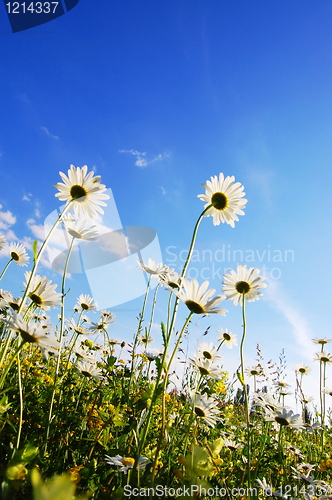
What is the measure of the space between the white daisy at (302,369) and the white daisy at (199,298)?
3910 mm

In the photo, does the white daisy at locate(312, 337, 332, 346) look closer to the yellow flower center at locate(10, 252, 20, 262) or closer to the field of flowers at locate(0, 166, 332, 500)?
the field of flowers at locate(0, 166, 332, 500)

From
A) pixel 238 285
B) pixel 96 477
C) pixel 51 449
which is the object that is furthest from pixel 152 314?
pixel 96 477

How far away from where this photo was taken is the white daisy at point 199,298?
160 centimetres

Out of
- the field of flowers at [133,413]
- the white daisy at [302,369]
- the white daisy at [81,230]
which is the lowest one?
the field of flowers at [133,413]

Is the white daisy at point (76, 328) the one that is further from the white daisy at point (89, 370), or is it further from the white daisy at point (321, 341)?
the white daisy at point (321, 341)

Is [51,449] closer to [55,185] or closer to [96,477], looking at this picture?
[96,477]

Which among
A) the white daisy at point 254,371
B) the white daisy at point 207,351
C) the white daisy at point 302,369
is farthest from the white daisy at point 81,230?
the white daisy at point 302,369

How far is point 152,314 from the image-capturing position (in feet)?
10.5

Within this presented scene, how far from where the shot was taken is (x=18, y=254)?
3449 millimetres

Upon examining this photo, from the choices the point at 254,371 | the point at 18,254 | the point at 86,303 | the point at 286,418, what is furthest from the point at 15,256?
the point at 254,371

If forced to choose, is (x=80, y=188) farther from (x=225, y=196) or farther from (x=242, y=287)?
(x=242, y=287)

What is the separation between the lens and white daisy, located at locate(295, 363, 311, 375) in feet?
15.5

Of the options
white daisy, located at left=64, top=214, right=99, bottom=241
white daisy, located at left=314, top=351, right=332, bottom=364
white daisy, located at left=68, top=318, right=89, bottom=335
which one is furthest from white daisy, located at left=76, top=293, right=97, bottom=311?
white daisy, located at left=314, top=351, right=332, bottom=364

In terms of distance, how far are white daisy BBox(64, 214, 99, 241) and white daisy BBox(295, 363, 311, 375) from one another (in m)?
4.03
